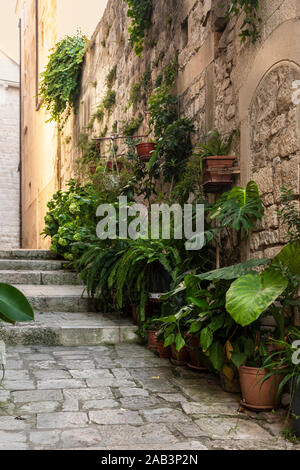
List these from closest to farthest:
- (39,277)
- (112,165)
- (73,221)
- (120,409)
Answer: (120,409) < (39,277) < (73,221) < (112,165)

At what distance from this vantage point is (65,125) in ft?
41.2

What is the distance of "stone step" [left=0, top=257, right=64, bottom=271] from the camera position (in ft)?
22.5

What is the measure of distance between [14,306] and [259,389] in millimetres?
1451

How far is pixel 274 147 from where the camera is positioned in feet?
11.6

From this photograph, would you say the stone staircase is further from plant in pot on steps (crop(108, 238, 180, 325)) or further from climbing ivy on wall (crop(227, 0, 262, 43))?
climbing ivy on wall (crop(227, 0, 262, 43))

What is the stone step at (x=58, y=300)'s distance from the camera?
549 cm

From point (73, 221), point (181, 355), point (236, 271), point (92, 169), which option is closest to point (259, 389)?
point (236, 271)

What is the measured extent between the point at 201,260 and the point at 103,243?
1375 mm

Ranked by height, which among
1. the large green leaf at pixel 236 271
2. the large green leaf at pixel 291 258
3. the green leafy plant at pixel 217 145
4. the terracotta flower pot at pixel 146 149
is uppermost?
the terracotta flower pot at pixel 146 149

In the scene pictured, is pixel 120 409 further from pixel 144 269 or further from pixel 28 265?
pixel 28 265

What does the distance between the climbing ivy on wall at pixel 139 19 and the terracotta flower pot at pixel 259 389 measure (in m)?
5.31

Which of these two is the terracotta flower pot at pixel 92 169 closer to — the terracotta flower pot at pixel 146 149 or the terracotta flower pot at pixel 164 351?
the terracotta flower pot at pixel 146 149

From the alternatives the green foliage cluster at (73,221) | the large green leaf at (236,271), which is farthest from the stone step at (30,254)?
the large green leaf at (236,271)

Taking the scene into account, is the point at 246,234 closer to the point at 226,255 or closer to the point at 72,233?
the point at 226,255
